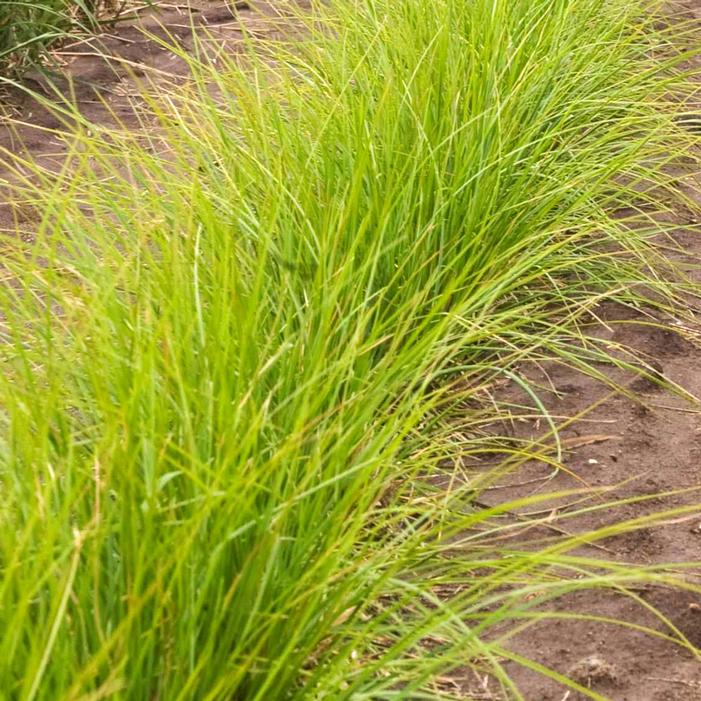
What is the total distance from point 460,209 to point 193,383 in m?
1.07

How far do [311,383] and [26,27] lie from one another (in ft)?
9.58

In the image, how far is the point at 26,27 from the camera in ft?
13.7

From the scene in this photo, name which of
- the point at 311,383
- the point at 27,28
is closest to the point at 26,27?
the point at 27,28

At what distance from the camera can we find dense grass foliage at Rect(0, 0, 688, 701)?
1465 mm

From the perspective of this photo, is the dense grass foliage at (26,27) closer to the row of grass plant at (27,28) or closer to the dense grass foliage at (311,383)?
the row of grass plant at (27,28)

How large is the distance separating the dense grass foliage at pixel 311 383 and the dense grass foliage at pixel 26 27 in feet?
4.03

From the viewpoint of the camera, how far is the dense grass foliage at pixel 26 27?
411 centimetres

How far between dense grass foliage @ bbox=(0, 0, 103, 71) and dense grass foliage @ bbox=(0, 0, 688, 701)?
1229 millimetres

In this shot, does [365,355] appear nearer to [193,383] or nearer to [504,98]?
[193,383]

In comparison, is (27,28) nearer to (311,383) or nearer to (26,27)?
(26,27)

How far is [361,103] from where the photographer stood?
2.58m

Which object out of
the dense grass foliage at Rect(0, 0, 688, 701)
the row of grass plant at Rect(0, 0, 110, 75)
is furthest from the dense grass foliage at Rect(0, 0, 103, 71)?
the dense grass foliage at Rect(0, 0, 688, 701)

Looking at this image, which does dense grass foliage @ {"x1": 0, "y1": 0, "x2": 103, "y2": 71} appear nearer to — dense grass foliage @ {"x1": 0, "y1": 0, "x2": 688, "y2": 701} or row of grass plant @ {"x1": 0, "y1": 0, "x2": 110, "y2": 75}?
row of grass plant @ {"x1": 0, "y1": 0, "x2": 110, "y2": 75}

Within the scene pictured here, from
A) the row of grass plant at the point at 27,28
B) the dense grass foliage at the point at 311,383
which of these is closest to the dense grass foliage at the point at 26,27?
the row of grass plant at the point at 27,28
